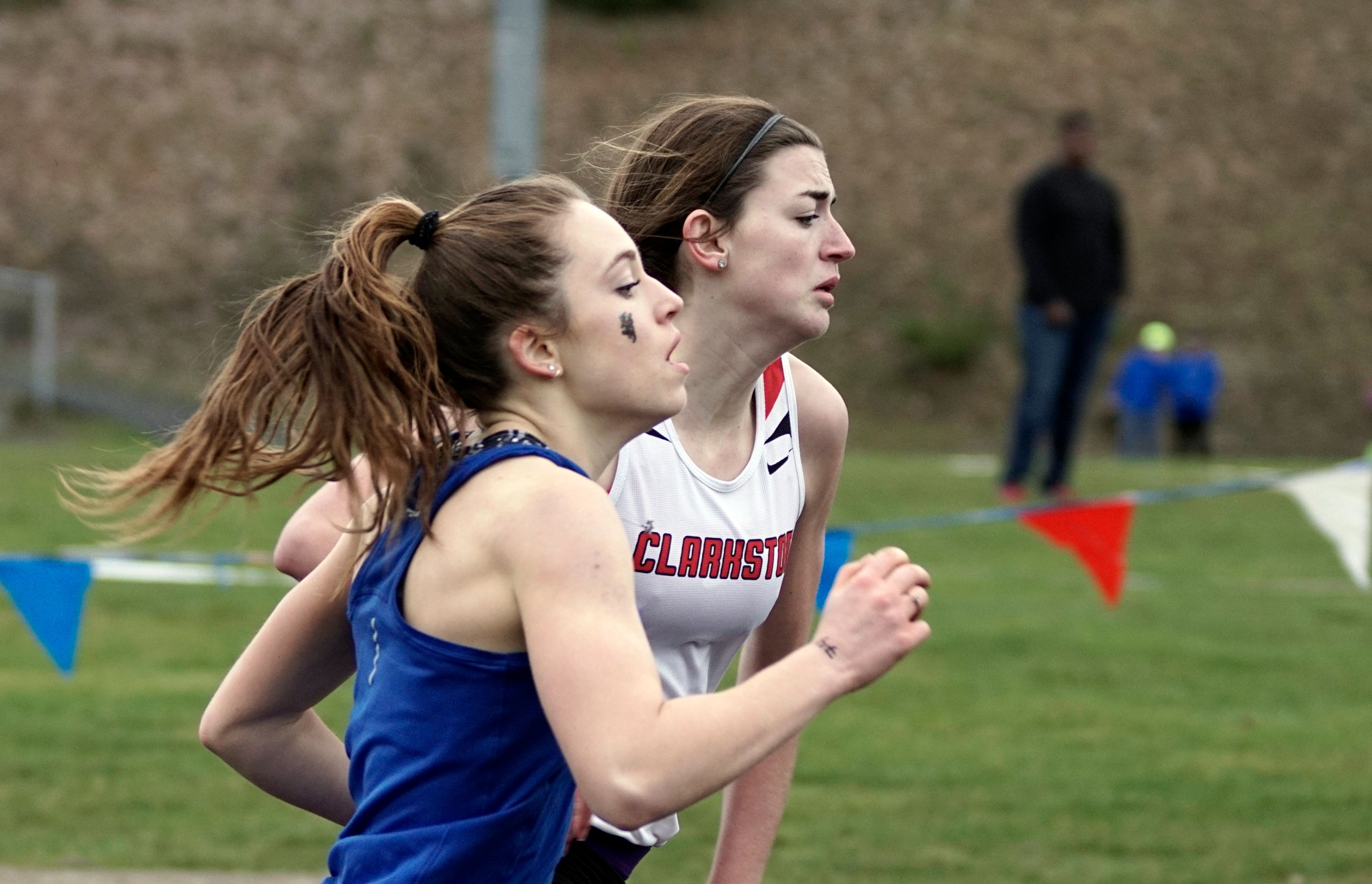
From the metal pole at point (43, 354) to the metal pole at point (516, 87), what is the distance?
14.6 m

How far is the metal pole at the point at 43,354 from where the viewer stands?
20.9 meters

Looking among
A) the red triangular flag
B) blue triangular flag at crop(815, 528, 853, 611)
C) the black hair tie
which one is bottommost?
the red triangular flag

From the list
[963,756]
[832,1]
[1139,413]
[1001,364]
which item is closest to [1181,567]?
[963,756]

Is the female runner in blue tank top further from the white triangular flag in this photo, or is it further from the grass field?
the white triangular flag

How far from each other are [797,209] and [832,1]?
3129cm

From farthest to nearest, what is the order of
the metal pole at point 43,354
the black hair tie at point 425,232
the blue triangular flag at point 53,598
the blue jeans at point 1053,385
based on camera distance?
the metal pole at point 43,354 → the blue jeans at point 1053,385 → the blue triangular flag at point 53,598 → the black hair tie at point 425,232

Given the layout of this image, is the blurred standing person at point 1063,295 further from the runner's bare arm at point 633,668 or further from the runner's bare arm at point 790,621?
the runner's bare arm at point 633,668

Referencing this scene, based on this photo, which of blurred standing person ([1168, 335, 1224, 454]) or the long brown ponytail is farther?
blurred standing person ([1168, 335, 1224, 454])

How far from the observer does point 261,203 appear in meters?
29.0

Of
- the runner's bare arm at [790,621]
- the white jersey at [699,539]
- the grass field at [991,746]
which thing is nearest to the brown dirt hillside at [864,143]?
the grass field at [991,746]

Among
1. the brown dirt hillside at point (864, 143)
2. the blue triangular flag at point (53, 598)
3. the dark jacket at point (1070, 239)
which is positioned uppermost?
the blue triangular flag at point (53, 598)

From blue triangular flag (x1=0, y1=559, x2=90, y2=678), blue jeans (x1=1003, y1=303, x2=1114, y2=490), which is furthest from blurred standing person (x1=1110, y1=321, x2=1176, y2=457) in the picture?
blue triangular flag (x1=0, y1=559, x2=90, y2=678)

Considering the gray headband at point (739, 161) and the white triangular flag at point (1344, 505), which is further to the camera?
the white triangular flag at point (1344, 505)

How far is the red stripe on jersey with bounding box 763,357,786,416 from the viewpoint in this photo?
2807mm
